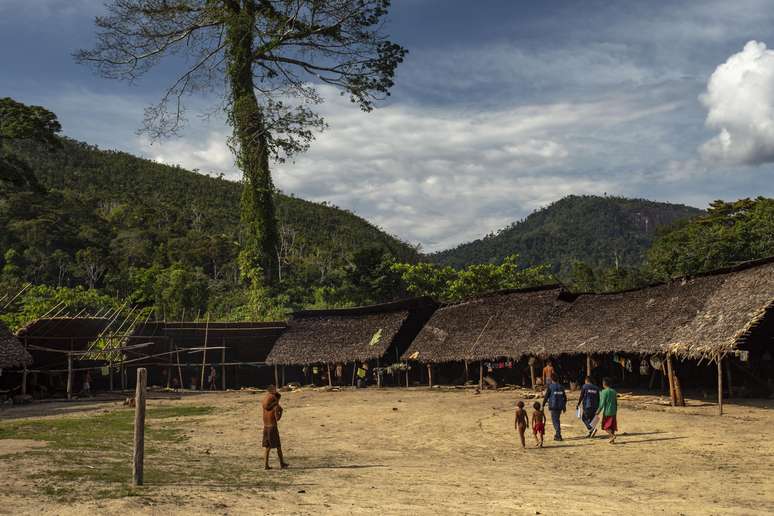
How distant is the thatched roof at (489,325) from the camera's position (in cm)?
2800

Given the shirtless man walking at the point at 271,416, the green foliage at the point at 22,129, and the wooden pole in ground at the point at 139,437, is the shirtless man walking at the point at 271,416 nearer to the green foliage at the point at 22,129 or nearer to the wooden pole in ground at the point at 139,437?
the wooden pole in ground at the point at 139,437

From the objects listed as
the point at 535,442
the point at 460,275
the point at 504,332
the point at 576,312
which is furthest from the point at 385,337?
the point at 535,442

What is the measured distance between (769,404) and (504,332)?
1042cm

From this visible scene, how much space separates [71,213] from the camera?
6719 cm

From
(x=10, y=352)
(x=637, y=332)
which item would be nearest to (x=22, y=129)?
(x=10, y=352)

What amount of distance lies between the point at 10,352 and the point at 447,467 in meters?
19.8

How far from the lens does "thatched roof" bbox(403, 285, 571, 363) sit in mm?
28000

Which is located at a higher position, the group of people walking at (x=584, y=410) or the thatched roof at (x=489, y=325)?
the thatched roof at (x=489, y=325)

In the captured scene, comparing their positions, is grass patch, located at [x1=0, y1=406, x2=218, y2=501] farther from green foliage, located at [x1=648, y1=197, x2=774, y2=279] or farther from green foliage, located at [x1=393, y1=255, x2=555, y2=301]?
green foliage, located at [x1=648, y1=197, x2=774, y2=279]

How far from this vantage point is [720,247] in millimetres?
43844

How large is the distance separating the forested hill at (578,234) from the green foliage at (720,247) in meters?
75.7

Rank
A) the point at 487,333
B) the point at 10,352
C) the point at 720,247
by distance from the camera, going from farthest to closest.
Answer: the point at 720,247 < the point at 487,333 < the point at 10,352

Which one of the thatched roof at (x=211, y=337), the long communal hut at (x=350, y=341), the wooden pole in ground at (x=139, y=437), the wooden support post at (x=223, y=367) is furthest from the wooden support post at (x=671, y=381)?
the wooden support post at (x=223, y=367)

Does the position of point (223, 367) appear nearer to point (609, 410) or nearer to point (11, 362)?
point (11, 362)
